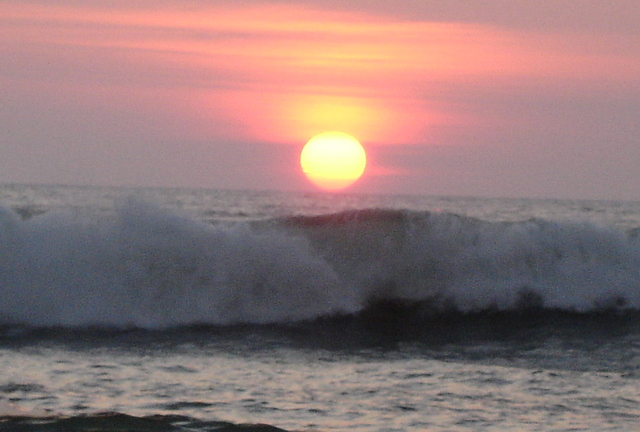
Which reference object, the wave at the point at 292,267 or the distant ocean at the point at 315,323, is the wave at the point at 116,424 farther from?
the wave at the point at 292,267

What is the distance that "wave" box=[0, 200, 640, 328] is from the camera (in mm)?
12617

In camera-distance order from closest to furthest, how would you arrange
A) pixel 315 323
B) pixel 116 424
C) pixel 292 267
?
pixel 116 424
pixel 315 323
pixel 292 267

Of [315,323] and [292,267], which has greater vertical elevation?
[292,267]

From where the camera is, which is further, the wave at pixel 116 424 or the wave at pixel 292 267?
the wave at pixel 292 267

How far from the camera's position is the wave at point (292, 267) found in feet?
41.4

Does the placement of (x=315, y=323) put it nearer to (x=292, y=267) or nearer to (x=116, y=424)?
(x=292, y=267)

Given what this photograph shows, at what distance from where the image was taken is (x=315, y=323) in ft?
40.6

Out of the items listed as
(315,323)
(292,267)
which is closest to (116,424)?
(315,323)

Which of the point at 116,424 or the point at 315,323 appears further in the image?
the point at 315,323

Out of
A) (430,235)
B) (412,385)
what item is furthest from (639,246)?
(412,385)

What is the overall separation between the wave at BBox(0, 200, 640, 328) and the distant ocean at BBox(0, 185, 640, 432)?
0.11 feet

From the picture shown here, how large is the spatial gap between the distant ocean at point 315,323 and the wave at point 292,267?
3 centimetres

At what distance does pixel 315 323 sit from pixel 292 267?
1.50 meters

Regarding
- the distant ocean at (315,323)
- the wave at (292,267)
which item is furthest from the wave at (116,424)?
the wave at (292,267)
